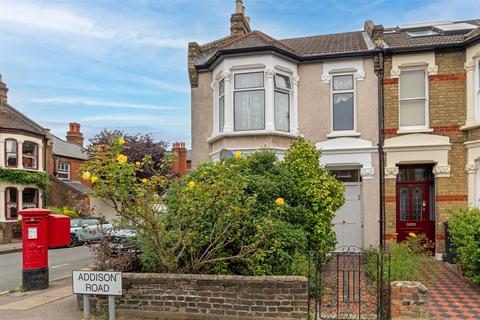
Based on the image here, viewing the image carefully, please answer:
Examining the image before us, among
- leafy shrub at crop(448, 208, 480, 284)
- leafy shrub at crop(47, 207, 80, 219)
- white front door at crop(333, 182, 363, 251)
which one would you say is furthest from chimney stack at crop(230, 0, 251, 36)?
leafy shrub at crop(47, 207, 80, 219)

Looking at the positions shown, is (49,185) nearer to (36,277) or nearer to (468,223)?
(36,277)

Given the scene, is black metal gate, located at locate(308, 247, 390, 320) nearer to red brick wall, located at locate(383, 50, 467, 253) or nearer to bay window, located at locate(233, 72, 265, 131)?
red brick wall, located at locate(383, 50, 467, 253)

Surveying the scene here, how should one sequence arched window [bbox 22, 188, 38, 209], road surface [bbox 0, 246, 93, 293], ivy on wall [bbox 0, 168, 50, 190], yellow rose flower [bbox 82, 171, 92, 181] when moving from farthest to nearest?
arched window [bbox 22, 188, 38, 209] < ivy on wall [bbox 0, 168, 50, 190] < road surface [bbox 0, 246, 93, 293] < yellow rose flower [bbox 82, 171, 92, 181]

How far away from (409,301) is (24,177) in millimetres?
23325

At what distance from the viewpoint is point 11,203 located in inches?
884

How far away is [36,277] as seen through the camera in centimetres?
782

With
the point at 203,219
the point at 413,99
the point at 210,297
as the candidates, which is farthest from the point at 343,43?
the point at 210,297

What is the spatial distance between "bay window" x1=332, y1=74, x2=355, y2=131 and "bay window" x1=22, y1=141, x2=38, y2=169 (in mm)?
19941

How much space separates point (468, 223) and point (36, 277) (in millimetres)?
8916

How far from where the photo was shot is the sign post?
508 centimetres

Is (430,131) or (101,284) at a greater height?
(430,131)

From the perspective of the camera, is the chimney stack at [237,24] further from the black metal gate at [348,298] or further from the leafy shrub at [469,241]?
the black metal gate at [348,298]

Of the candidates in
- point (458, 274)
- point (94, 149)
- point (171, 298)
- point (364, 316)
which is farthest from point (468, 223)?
point (94, 149)

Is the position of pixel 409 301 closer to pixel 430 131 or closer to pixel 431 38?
pixel 430 131
